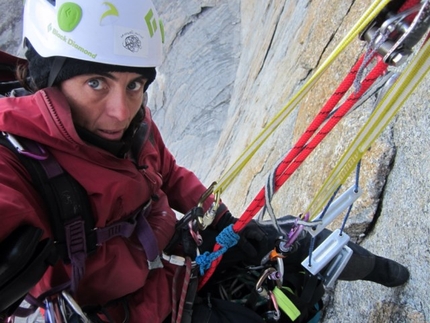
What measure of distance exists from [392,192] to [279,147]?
6.90 feet

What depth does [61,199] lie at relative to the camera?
5.33ft

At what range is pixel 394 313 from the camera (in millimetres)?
2283

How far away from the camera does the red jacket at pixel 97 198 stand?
155 centimetres

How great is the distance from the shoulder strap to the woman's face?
26 centimetres

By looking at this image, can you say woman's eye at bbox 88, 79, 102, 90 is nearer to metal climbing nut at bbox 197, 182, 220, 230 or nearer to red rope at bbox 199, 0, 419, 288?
metal climbing nut at bbox 197, 182, 220, 230

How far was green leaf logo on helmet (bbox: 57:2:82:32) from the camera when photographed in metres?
1.91

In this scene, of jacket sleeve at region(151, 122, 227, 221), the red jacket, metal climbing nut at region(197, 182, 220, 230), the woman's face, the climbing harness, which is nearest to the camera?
the climbing harness

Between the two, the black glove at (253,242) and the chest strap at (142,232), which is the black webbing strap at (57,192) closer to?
the chest strap at (142,232)

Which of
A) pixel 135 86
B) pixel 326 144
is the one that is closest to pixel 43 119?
pixel 135 86

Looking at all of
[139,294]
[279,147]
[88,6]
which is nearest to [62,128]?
[88,6]

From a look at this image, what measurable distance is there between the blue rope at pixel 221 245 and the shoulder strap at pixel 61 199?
0.55 meters

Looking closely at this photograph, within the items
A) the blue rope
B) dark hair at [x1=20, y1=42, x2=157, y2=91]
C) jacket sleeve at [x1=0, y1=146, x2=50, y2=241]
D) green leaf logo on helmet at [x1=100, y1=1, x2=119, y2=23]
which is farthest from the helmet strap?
the blue rope

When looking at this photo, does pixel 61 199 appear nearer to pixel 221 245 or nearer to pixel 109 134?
pixel 109 134

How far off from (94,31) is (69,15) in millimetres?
122
